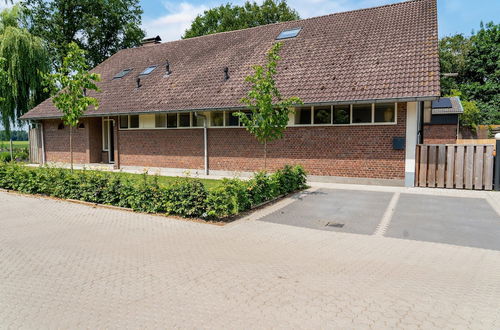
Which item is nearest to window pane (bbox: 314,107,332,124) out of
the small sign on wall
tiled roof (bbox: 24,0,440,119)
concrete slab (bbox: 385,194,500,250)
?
tiled roof (bbox: 24,0,440,119)

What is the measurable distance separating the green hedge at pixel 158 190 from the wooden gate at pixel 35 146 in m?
10.2

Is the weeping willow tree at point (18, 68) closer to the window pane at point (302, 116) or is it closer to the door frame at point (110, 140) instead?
the door frame at point (110, 140)

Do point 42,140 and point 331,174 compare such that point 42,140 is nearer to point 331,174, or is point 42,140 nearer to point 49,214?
point 49,214

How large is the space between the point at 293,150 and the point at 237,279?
9.55 metres

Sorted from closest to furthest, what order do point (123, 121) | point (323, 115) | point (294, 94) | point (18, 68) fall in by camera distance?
1. point (323, 115)
2. point (294, 94)
3. point (123, 121)
4. point (18, 68)

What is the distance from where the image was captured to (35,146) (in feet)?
72.7

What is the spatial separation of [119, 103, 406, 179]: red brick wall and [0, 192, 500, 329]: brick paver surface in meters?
6.30

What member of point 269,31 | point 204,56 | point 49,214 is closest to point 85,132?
point 204,56

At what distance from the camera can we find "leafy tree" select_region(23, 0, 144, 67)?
30.4 meters

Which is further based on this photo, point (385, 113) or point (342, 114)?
point (342, 114)

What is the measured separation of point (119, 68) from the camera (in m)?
21.8

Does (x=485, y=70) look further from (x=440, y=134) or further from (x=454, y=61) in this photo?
(x=440, y=134)

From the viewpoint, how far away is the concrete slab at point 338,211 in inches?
290

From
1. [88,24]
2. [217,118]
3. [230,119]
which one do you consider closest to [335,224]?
[230,119]
